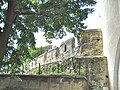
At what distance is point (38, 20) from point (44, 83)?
1.91 metres

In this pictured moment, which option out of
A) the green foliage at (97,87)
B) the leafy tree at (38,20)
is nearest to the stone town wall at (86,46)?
the green foliage at (97,87)

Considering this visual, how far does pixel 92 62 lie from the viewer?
7469 millimetres

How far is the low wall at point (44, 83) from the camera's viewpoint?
6.52 m

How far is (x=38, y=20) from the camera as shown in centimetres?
550

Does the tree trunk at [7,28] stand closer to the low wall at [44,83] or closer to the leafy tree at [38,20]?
the leafy tree at [38,20]

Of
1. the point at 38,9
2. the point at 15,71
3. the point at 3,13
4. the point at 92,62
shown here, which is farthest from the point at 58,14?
the point at 92,62

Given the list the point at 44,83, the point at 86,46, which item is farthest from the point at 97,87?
the point at 86,46

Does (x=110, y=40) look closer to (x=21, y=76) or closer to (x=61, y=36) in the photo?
(x=61, y=36)

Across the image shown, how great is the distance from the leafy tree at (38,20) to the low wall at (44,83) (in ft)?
3.22

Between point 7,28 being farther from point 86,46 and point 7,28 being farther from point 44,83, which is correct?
point 86,46

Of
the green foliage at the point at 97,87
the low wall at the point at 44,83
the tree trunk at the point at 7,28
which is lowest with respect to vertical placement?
the green foliage at the point at 97,87

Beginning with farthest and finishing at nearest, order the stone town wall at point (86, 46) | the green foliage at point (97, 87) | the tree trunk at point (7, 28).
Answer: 1. the stone town wall at point (86, 46)
2. the green foliage at point (97, 87)
3. the tree trunk at point (7, 28)

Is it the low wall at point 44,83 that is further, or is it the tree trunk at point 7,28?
the low wall at point 44,83

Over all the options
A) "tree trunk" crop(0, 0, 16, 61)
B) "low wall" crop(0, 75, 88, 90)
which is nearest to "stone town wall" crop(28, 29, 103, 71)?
"low wall" crop(0, 75, 88, 90)
